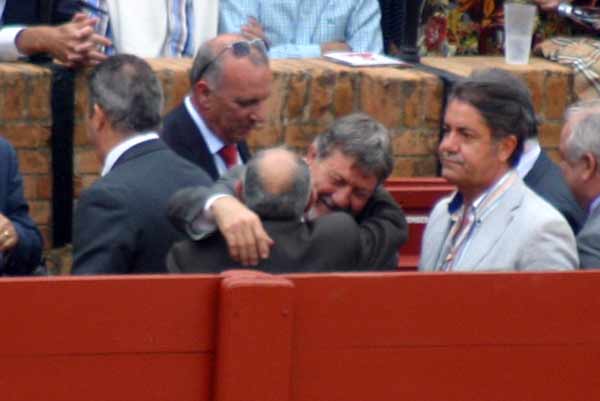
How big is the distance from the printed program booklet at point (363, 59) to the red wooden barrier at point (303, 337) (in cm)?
232

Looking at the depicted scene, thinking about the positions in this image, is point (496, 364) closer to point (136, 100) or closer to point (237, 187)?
point (237, 187)

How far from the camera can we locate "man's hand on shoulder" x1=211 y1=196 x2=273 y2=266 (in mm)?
4113

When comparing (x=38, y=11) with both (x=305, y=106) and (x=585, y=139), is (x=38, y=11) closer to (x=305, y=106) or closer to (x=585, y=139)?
(x=305, y=106)

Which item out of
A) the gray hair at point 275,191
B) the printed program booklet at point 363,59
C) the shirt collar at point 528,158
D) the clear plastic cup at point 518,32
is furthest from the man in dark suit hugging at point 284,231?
the clear plastic cup at point 518,32

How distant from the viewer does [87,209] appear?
15.3 feet

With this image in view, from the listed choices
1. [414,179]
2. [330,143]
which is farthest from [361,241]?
[414,179]

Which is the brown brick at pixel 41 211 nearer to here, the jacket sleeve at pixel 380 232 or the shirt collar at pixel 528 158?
the jacket sleeve at pixel 380 232

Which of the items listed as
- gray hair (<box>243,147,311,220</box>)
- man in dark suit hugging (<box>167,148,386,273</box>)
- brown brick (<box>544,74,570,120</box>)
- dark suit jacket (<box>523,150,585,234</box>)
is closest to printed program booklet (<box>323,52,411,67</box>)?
brown brick (<box>544,74,570,120</box>)

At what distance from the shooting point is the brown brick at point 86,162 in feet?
19.7

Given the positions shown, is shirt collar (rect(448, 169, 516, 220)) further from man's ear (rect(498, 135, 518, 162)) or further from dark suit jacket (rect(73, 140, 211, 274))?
dark suit jacket (rect(73, 140, 211, 274))

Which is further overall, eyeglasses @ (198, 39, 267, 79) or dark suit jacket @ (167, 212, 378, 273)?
eyeglasses @ (198, 39, 267, 79)

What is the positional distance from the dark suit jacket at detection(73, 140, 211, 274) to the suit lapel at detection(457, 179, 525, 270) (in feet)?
2.67

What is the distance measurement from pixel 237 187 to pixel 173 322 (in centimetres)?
52

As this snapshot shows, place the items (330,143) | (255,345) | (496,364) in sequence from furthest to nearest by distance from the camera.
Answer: (330,143), (496,364), (255,345)
